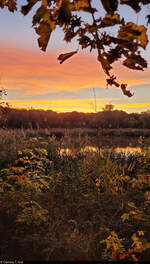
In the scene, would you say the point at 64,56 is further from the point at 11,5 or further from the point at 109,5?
the point at 11,5

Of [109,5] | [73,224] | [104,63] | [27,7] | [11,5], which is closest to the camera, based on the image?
[109,5]

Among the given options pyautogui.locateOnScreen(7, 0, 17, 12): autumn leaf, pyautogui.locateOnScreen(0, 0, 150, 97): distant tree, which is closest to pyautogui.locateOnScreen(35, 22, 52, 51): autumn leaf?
pyautogui.locateOnScreen(0, 0, 150, 97): distant tree

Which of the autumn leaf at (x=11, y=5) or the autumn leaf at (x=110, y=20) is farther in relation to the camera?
the autumn leaf at (x=11, y=5)

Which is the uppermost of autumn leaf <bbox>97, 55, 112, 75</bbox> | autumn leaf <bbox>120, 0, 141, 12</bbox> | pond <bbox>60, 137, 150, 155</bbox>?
autumn leaf <bbox>120, 0, 141, 12</bbox>

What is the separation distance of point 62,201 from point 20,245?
127cm

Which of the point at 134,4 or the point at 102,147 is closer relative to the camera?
the point at 134,4

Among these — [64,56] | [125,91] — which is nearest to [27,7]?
[64,56]

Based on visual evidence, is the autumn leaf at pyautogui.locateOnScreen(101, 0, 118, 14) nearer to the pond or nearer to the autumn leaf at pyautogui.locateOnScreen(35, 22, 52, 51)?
the autumn leaf at pyautogui.locateOnScreen(35, 22, 52, 51)

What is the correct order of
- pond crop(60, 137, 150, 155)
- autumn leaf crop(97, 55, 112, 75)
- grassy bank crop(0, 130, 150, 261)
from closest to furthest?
autumn leaf crop(97, 55, 112, 75) → grassy bank crop(0, 130, 150, 261) → pond crop(60, 137, 150, 155)

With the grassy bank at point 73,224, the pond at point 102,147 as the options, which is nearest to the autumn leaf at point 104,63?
the grassy bank at point 73,224

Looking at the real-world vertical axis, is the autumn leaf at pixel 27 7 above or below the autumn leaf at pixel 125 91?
above

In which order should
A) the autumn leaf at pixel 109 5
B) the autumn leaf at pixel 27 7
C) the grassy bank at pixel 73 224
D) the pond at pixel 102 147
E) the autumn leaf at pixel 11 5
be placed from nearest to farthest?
the autumn leaf at pixel 109 5
the autumn leaf at pixel 27 7
the grassy bank at pixel 73 224
the autumn leaf at pixel 11 5
the pond at pixel 102 147

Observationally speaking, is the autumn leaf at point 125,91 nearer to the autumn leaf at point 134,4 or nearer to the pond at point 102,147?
the autumn leaf at point 134,4

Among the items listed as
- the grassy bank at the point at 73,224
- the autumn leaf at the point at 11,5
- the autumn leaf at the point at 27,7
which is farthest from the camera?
the autumn leaf at the point at 11,5
